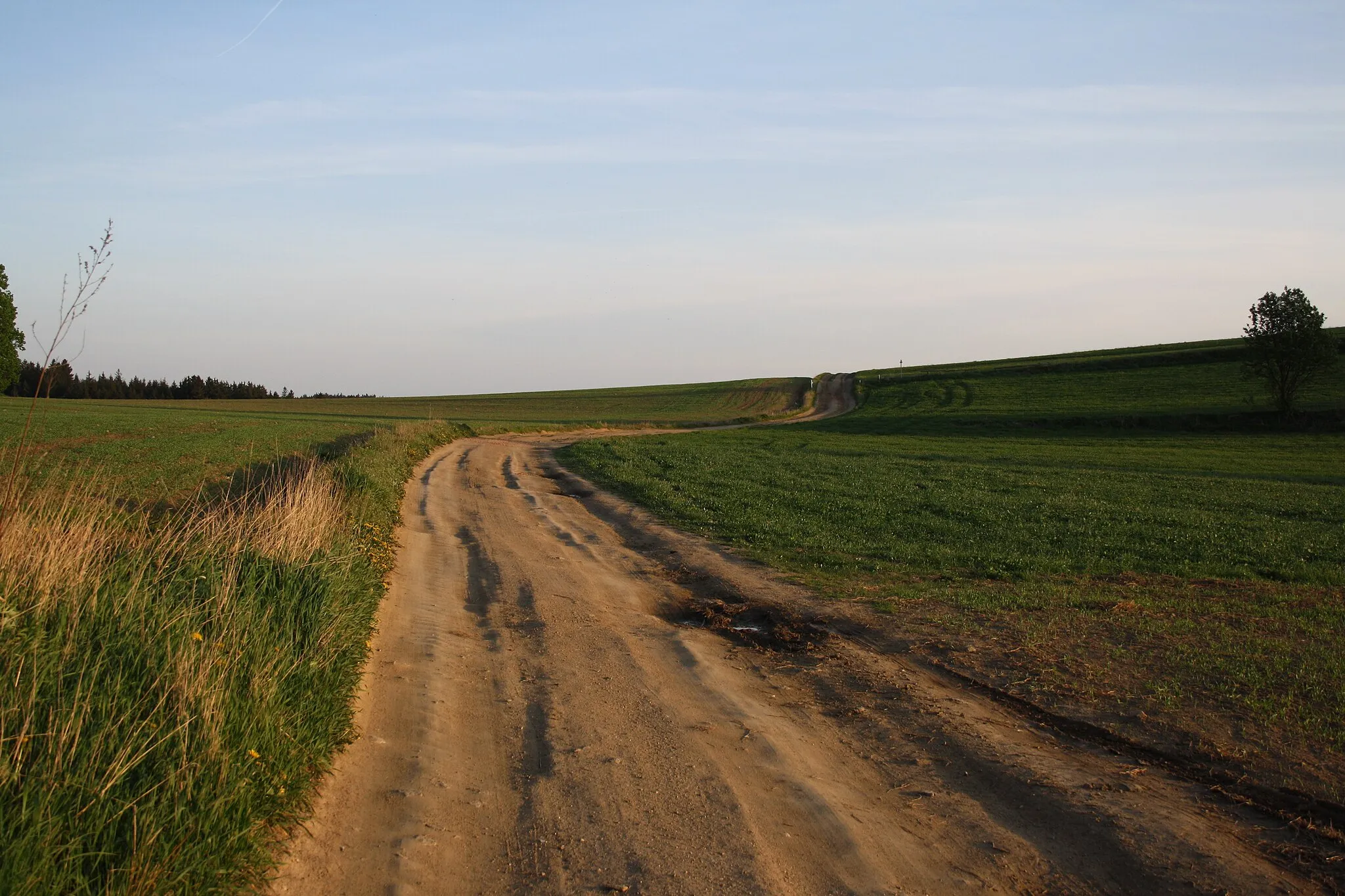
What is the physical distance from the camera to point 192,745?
4344 mm

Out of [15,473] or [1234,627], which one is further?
[1234,627]

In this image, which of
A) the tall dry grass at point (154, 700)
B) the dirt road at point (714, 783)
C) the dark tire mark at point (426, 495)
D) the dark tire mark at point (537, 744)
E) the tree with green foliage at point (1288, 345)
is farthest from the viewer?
the tree with green foliage at point (1288, 345)

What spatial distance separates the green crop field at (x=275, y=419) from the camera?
82.7 feet

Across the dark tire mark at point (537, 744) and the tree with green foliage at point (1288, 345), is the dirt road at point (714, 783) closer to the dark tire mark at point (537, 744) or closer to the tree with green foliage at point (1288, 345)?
the dark tire mark at point (537, 744)

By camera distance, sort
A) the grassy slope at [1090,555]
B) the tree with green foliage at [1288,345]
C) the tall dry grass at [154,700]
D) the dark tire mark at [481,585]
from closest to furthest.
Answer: the tall dry grass at [154,700], the grassy slope at [1090,555], the dark tire mark at [481,585], the tree with green foliage at [1288,345]

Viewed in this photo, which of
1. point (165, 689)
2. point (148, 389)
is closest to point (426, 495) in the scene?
point (165, 689)

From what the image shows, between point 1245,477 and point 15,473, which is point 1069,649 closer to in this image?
point 15,473

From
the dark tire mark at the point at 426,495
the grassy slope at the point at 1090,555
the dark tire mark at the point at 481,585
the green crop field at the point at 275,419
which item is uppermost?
the green crop field at the point at 275,419

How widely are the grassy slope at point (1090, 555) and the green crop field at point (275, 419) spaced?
755 centimetres

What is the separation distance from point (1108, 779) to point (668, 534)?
32.7 ft

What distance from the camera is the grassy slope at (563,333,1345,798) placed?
22.6ft

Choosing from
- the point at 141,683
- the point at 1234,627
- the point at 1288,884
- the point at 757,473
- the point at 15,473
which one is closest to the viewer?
the point at 1288,884

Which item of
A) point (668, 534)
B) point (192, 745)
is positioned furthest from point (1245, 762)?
point (668, 534)

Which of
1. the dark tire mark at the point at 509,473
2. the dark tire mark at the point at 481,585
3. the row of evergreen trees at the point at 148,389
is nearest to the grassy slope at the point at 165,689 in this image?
the dark tire mark at the point at 481,585
